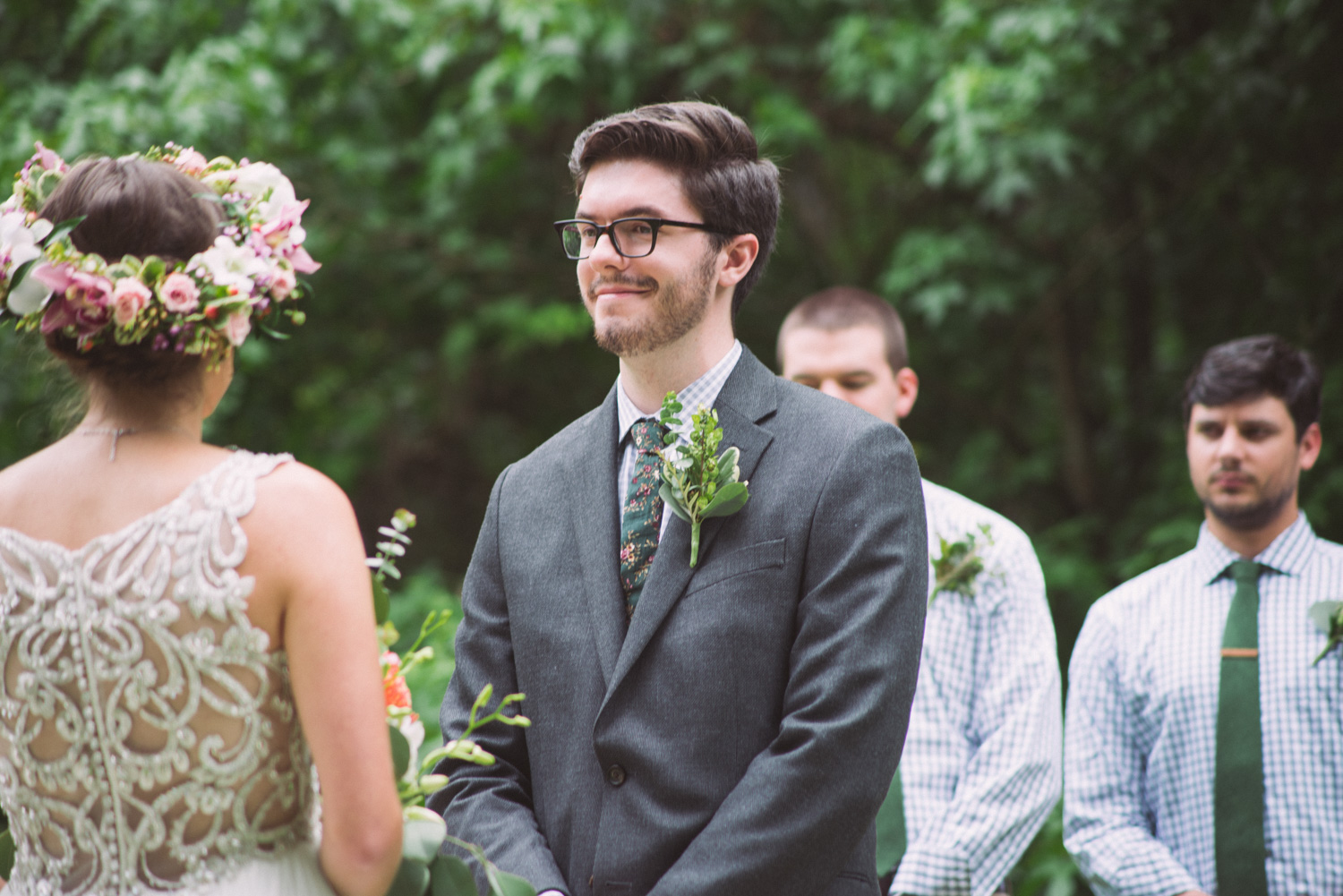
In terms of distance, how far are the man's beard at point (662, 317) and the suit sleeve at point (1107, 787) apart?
1786 millimetres

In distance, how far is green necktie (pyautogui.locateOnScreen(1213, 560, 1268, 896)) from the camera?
122 inches

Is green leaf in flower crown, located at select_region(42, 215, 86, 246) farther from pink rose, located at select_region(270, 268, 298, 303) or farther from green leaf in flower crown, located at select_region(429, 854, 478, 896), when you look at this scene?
green leaf in flower crown, located at select_region(429, 854, 478, 896)

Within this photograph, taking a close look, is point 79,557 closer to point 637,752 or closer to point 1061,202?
point 637,752

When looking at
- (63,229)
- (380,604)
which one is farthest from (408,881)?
(63,229)

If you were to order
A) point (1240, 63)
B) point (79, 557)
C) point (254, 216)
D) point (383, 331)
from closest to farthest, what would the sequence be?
point (79, 557), point (254, 216), point (1240, 63), point (383, 331)

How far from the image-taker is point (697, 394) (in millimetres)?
2412

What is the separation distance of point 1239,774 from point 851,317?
161 cm

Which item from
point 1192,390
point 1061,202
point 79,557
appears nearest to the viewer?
point 79,557

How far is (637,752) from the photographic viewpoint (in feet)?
6.95

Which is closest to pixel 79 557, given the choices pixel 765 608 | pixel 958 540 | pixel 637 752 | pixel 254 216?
pixel 254 216

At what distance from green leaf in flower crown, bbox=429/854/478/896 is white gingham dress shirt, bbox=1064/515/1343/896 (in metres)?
1.96

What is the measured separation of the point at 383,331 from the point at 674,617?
20.9 ft

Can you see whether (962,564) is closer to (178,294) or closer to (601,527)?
(601,527)

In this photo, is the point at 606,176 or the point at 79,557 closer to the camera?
the point at 79,557
